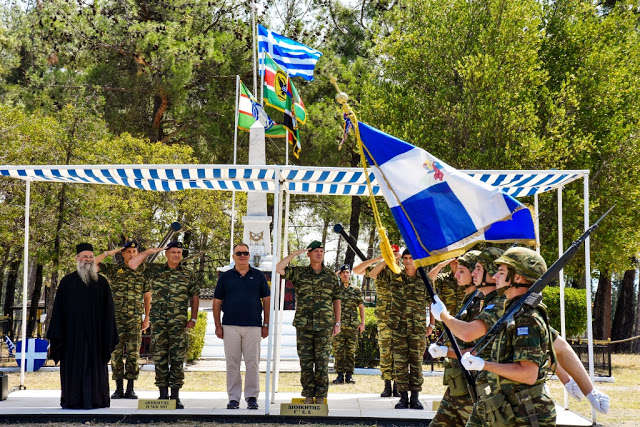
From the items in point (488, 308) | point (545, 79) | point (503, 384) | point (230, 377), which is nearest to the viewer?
point (503, 384)

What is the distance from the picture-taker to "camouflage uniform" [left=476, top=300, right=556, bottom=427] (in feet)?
A: 13.9

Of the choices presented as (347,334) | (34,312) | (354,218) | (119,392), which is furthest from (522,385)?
(354,218)

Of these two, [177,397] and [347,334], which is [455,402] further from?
[347,334]

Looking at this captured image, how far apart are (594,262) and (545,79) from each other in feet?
15.9

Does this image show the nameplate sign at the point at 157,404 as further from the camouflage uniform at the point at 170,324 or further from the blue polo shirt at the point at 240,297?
the blue polo shirt at the point at 240,297

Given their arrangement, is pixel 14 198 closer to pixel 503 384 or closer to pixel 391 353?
pixel 391 353

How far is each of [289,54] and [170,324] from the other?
6.13m

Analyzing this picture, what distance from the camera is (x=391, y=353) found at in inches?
423

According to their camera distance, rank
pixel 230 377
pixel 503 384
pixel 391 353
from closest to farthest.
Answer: pixel 503 384 < pixel 230 377 < pixel 391 353

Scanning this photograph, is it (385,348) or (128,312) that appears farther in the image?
(385,348)

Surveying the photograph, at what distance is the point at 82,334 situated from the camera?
364 inches

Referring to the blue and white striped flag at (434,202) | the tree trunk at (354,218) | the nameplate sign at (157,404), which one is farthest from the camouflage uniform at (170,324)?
the tree trunk at (354,218)

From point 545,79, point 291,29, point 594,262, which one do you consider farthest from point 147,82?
point 594,262

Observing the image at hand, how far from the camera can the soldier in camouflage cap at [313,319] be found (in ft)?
31.0
